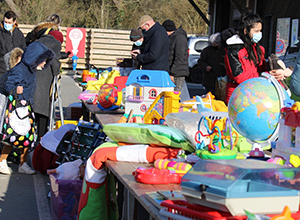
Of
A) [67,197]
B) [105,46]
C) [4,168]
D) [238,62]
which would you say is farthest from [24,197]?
[105,46]

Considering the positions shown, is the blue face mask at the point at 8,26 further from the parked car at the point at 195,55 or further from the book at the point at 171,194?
the parked car at the point at 195,55

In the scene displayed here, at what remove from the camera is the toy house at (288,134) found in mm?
2510

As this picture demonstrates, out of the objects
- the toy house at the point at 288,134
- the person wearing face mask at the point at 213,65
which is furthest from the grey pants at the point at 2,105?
the toy house at the point at 288,134

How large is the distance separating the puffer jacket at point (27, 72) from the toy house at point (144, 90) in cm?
170

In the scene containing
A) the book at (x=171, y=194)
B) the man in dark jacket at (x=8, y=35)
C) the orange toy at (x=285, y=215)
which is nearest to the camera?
the orange toy at (x=285, y=215)

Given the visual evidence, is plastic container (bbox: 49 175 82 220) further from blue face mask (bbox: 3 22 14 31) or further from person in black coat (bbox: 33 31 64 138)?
blue face mask (bbox: 3 22 14 31)

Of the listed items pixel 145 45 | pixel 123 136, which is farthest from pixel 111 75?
pixel 123 136

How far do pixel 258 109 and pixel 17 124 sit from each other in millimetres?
3854

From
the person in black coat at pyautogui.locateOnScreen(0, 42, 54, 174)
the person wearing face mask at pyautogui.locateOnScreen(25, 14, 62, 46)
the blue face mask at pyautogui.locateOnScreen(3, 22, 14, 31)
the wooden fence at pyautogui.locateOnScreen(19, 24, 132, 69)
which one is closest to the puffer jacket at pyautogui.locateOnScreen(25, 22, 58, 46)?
the person wearing face mask at pyautogui.locateOnScreen(25, 14, 62, 46)

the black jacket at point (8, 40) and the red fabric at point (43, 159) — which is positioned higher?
the black jacket at point (8, 40)

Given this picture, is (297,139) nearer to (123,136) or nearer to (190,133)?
(190,133)

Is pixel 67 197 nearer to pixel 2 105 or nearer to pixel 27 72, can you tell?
pixel 27 72

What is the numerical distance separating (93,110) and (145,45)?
130cm

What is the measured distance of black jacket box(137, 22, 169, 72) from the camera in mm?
6359
